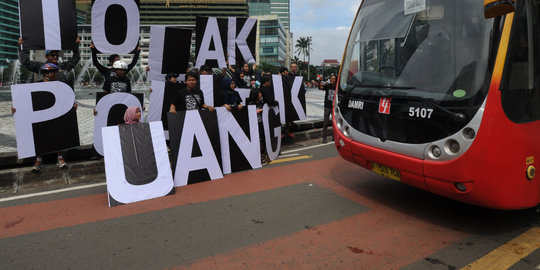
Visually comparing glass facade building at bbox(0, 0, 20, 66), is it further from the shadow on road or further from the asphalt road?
the shadow on road

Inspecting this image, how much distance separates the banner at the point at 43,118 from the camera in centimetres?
538

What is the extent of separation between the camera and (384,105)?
3.89 metres

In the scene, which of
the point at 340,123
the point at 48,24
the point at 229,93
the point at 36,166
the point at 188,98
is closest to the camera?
the point at 340,123

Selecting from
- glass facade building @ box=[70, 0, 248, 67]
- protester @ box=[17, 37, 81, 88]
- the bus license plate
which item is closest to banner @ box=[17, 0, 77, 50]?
protester @ box=[17, 37, 81, 88]

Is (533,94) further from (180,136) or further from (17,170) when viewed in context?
(17,170)

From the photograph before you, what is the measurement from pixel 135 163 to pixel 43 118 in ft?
6.31

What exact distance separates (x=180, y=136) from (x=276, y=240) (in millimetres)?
2831

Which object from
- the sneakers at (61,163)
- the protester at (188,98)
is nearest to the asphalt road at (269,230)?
the sneakers at (61,163)

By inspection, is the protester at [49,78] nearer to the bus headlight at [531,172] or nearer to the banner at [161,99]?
the banner at [161,99]

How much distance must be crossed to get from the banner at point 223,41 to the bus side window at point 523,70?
6268mm

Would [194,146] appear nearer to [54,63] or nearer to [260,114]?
[260,114]

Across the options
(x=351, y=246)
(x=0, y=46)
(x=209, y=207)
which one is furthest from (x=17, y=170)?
(x=0, y=46)

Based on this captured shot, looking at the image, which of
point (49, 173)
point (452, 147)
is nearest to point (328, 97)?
point (452, 147)

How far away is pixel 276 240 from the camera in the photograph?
137 inches
